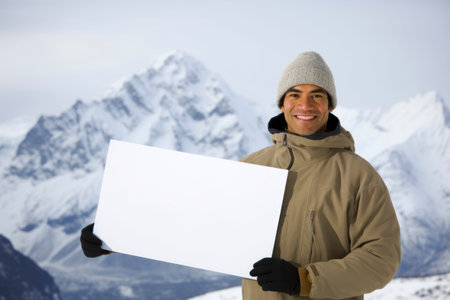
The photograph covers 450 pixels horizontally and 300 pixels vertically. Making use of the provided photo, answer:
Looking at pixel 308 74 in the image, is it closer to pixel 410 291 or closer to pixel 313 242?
pixel 313 242

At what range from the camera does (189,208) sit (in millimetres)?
2199

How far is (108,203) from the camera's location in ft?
7.46

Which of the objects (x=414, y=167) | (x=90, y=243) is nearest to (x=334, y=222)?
(x=90, y=243)

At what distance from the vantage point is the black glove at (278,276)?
6.10ft

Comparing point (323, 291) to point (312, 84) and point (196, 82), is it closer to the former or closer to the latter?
point (312, 84)

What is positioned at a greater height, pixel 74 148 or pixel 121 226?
pixel 121 226

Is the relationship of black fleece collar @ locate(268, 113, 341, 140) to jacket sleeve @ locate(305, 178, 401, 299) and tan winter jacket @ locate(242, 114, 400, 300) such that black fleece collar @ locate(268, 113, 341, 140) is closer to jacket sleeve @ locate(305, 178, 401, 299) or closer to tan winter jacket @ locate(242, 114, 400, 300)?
tan winter jacket @ locate(242, 114, 400, 300)

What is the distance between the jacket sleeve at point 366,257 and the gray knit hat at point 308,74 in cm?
45

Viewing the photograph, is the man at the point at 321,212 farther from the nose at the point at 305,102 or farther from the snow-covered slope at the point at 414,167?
the snow-covered slope at the point at 414,167

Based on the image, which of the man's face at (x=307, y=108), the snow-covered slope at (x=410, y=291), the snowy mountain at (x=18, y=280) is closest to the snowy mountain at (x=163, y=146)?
the snowy mountain at (x=18, y=280)

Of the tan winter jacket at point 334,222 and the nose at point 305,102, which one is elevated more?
the nose at point 305,102

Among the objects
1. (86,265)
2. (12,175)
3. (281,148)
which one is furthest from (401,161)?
(281,148)

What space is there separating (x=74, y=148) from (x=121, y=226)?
12123 cm

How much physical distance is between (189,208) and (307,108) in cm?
65
